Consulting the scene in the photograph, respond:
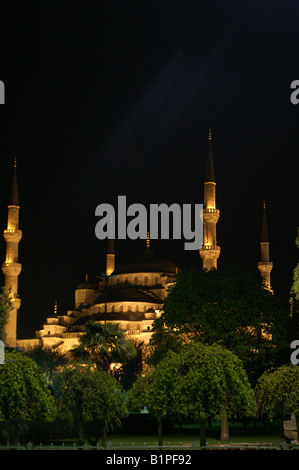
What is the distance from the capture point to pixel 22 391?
25281mm

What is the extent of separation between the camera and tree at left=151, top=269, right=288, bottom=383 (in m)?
38.3

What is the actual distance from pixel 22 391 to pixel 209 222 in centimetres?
4475

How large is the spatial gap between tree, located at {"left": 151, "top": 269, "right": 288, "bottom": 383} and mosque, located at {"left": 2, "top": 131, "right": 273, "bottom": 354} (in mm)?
25425

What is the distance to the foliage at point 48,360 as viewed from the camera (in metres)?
71.0

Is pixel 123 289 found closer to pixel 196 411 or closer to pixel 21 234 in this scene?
pixel 21 234

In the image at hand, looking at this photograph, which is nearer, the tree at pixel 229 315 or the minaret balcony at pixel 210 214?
the tree at pixel 229 315

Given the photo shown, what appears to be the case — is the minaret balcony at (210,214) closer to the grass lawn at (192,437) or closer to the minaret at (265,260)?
the minaret at (265,260)

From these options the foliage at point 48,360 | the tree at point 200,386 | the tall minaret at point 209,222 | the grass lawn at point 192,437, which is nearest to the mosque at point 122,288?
the tall minaret at point 209,222

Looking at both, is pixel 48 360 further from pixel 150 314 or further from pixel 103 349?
pixel 103 349

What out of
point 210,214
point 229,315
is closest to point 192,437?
point 229,315

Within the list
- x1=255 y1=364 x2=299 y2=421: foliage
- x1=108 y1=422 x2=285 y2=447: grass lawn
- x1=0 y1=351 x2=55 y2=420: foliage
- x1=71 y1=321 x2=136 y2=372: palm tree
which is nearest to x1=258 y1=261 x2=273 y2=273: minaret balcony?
x1=108 y1=422 x2=285 y2=447: grass lawn

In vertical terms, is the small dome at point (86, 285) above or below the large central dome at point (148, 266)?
below

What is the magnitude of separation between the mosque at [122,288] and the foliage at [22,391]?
39.3m
